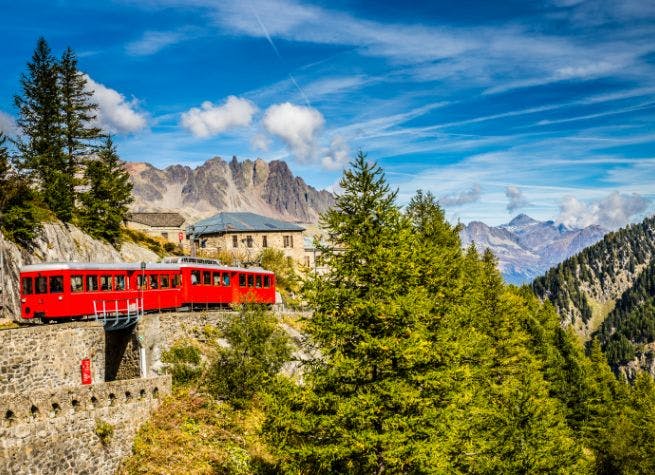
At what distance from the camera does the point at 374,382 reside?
13719 millimetres

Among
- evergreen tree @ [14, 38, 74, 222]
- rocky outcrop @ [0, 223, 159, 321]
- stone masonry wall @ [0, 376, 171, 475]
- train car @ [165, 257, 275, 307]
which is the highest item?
evergreen tree @ [14, 38, 74, 222]

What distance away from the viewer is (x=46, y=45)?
42.7m

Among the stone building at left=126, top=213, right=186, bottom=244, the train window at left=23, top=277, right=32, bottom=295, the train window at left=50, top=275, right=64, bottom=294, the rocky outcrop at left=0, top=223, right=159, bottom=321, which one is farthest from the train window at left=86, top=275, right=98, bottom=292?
the stone building at left=126, top=213, right=186, bottom=244

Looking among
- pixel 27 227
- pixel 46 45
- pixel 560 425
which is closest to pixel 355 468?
pixel 560 425

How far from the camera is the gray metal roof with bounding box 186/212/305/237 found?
7225 centimetres

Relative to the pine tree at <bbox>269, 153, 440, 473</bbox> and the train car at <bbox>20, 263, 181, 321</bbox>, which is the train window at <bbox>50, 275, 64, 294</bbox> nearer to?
the train car at <bbox>20, 263, 181, 321</bbox>

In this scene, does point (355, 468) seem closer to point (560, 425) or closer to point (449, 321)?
point (449, 321)

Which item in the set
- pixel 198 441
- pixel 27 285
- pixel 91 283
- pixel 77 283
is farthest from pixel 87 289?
pixel 198 441

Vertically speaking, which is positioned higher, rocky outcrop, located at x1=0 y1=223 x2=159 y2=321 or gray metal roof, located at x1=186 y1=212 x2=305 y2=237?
gray metal roof, located at x1=186 y1=212 x2=305 y2=237

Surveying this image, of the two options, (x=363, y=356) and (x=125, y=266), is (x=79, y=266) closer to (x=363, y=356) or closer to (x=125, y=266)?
(x=125, y=266)

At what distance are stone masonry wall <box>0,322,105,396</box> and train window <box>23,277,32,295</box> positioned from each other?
332 cm

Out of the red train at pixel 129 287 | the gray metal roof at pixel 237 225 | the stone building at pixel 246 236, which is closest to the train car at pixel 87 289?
the red train at pixel 129 287

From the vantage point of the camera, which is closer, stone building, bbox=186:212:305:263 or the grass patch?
the grass patch

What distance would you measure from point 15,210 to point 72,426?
1665cm
